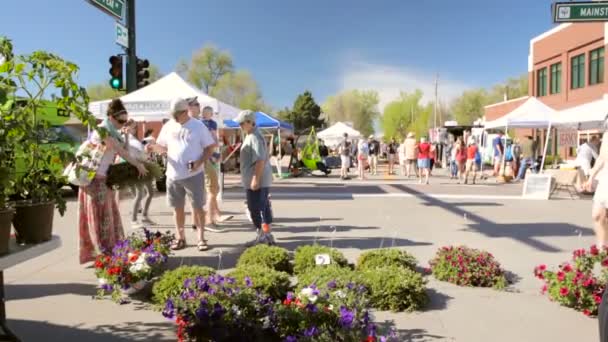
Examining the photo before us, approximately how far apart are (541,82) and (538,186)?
28827mm

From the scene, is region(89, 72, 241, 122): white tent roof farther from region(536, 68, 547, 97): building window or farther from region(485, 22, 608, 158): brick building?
region(536, 68, 547, 97): building window

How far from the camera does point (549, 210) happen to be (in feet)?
35.7

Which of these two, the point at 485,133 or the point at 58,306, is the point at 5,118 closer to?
the point at 58,306

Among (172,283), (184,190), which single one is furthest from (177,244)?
(172,283)

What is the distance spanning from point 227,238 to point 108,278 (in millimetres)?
2996

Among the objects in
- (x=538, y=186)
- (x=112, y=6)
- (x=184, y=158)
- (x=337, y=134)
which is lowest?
(x=538, y=186)

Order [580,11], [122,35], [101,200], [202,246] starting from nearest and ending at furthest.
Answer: [101,200] < [202,246] < [580,11] < [122,35]

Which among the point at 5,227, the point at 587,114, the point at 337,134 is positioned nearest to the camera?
the point at 5,227

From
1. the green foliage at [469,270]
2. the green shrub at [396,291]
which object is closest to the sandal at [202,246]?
the green shrub at [396,291]

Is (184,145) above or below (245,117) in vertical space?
below

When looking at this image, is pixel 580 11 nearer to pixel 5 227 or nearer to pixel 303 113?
pixel 5 227

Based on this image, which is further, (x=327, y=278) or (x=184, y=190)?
(x=184, y=190)

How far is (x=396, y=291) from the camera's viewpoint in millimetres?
4387

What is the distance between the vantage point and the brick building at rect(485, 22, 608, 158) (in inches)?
1166
